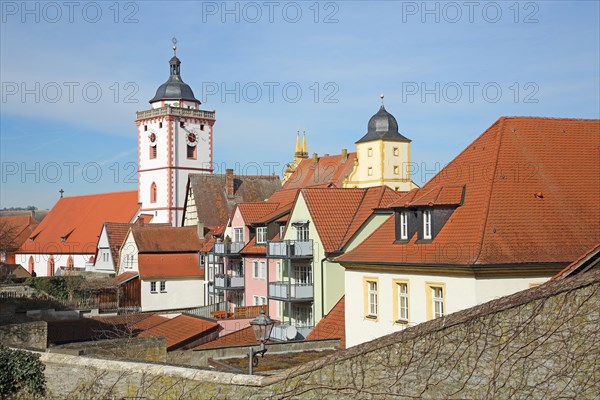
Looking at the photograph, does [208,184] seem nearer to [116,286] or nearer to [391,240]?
[116,286]

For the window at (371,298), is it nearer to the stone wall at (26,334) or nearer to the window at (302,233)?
the window at (302,233)

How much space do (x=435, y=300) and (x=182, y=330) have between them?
15.3 meters

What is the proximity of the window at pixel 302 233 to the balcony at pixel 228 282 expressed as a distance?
8.46 m

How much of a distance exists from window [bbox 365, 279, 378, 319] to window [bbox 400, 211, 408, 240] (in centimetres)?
161

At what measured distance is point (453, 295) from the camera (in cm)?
2003

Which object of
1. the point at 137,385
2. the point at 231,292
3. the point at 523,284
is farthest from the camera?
the point at 231,292

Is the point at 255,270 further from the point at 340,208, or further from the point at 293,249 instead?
the point at 340,208

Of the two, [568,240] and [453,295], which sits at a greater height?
[568,240]

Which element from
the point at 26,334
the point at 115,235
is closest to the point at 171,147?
the point at 115,235

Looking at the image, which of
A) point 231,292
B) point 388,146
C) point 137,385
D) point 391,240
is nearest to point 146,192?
point 388,146

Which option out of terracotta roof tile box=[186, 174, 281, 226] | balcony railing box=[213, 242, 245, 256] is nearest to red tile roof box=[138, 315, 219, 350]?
balcony railing box=[213, 242, 245, 256]

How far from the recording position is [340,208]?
1281 inches

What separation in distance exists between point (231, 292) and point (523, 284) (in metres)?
25.5

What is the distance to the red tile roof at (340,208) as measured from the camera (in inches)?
1235
